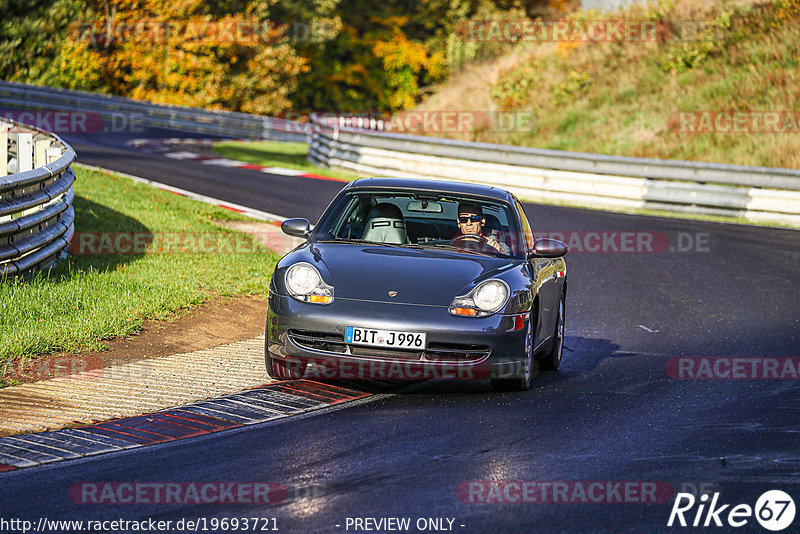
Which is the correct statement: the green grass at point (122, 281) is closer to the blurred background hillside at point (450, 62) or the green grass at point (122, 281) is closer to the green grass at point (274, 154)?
the green grass at point (274, 154)

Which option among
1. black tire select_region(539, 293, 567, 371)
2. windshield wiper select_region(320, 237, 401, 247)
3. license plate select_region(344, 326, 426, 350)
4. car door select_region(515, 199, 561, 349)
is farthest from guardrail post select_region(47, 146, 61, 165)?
license plate select_region(344, 326, 426, 350)

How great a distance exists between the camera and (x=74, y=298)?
10031mm

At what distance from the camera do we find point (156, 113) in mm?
36875

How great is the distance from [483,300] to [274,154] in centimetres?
2469

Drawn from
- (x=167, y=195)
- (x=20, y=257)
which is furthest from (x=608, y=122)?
(x=20, y=257)

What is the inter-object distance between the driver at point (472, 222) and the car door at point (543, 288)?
279 mm

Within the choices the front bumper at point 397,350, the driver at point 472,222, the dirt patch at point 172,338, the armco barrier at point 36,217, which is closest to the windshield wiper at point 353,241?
the driver at point 472,222

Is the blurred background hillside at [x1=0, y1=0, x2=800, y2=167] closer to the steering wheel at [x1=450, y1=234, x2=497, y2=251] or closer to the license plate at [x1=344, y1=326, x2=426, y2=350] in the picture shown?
the steering wheel at [x1=450, y1=234, x2=497, y2=251]

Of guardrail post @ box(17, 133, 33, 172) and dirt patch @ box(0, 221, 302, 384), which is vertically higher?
guardrail post @ box(17, 133, 33, 172)

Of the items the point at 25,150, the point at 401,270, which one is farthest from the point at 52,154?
the point at 401,270

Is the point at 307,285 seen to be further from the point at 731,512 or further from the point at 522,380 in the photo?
the point at 731,512

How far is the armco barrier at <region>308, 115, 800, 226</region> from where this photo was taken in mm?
20828

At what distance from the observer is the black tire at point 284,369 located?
8.06 metres

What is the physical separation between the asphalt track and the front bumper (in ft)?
0.80
